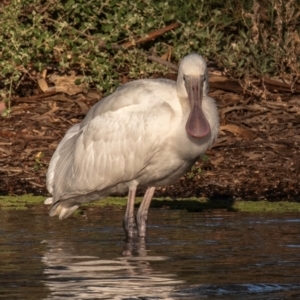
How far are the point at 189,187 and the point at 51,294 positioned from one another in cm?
577

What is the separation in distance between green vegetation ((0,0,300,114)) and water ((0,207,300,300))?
3.71m

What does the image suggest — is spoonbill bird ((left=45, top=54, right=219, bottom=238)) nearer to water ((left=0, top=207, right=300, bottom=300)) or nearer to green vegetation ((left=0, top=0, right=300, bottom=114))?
water ((left=0, top=207, right=300, bottom=300))

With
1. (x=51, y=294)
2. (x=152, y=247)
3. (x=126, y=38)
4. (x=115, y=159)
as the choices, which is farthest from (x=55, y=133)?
(x=51, y=294)

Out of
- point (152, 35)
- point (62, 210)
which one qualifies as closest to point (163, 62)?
point (152, 35)

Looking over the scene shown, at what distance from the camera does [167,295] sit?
741 cm

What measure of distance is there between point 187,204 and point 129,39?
3881 mm

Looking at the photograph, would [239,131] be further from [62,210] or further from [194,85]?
[194,85]

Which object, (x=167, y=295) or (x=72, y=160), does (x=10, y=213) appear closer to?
(x=72, y=160)

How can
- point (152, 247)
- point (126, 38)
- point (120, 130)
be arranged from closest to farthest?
point (152, 247) < point (120, 130) < point (126, 38)

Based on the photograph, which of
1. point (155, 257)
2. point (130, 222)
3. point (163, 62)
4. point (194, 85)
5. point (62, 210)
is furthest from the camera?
point (163, 62)

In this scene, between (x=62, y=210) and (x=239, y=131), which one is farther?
(x=239, y=131)

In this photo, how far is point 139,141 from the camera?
10.3 m

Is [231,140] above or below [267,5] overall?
below

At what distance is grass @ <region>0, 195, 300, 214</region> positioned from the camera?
38.5ft
